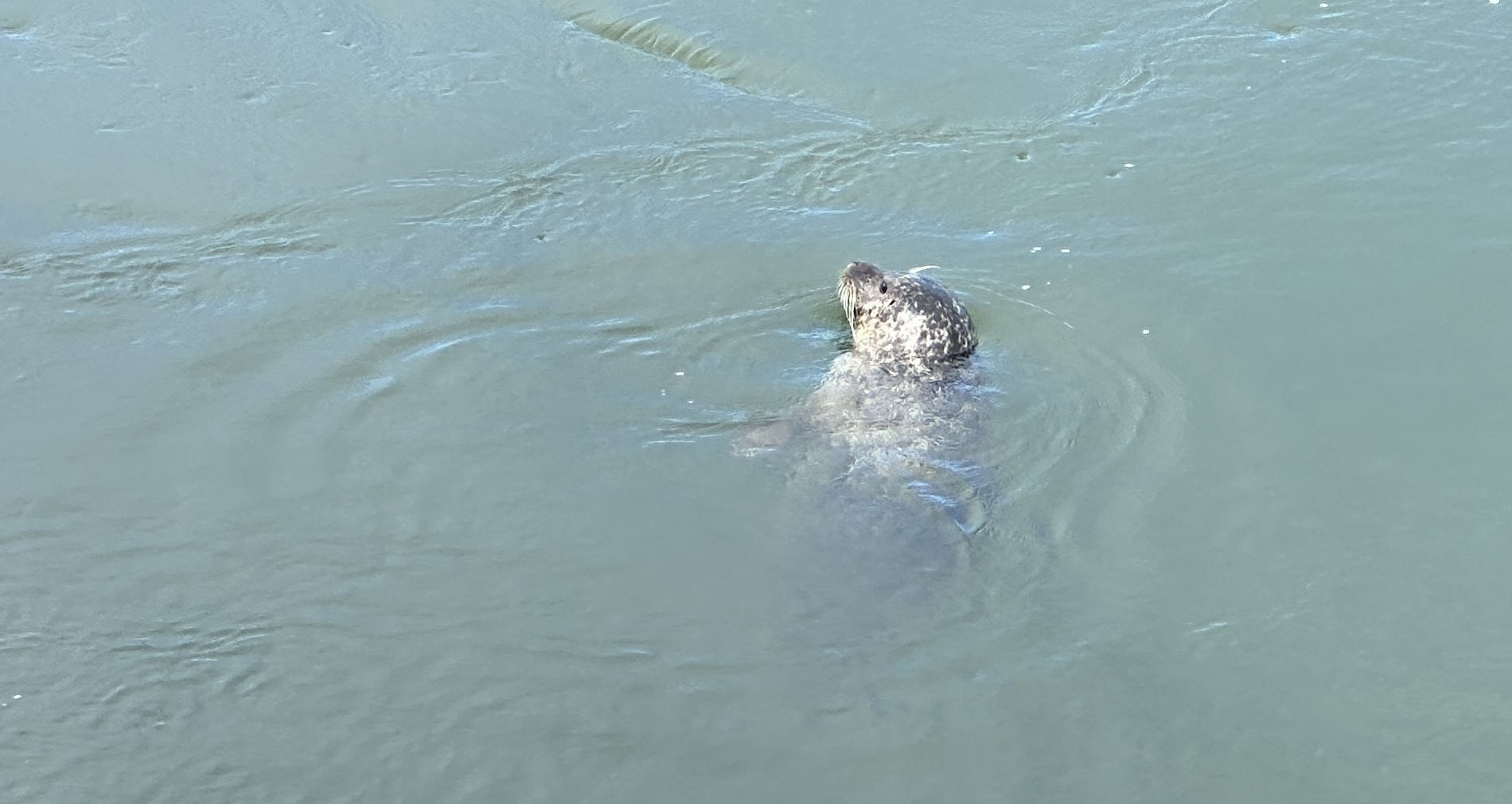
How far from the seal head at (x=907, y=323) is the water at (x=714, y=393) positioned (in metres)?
0.27

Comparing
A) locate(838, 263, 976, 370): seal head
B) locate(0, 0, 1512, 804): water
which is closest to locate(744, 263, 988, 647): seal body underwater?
locate(838, 263, 976, 370): seal head

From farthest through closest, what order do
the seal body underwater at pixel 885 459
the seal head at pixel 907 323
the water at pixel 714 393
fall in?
1. the seal head at pixel 907 323
2. the seal body underwater at pixel 885 459
3. the water at pixel 714 393

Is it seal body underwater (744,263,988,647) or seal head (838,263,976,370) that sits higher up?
seal head (838,263,976,370)

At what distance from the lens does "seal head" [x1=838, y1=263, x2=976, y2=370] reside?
8.00 metres

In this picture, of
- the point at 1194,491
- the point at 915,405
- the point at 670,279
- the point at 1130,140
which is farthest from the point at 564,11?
the point at 1194,491

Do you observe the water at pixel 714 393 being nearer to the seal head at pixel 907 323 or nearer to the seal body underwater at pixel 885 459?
the seal body underwater at pixel 885 459

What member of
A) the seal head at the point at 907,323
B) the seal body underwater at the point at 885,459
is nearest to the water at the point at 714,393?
the seal body underwater at the point at 885,459

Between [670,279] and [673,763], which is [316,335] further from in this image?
[673,763]

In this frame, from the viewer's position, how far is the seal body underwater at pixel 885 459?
6590mm

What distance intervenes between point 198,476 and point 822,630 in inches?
117

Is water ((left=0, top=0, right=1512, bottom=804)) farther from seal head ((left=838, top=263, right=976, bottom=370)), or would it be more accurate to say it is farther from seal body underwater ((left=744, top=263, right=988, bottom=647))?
seal head ((left=838, top=263, right=976, bottom=370))

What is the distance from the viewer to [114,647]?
6113mm

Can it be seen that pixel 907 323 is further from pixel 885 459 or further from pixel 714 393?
pixel 714 393

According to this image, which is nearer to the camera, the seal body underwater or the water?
the water
